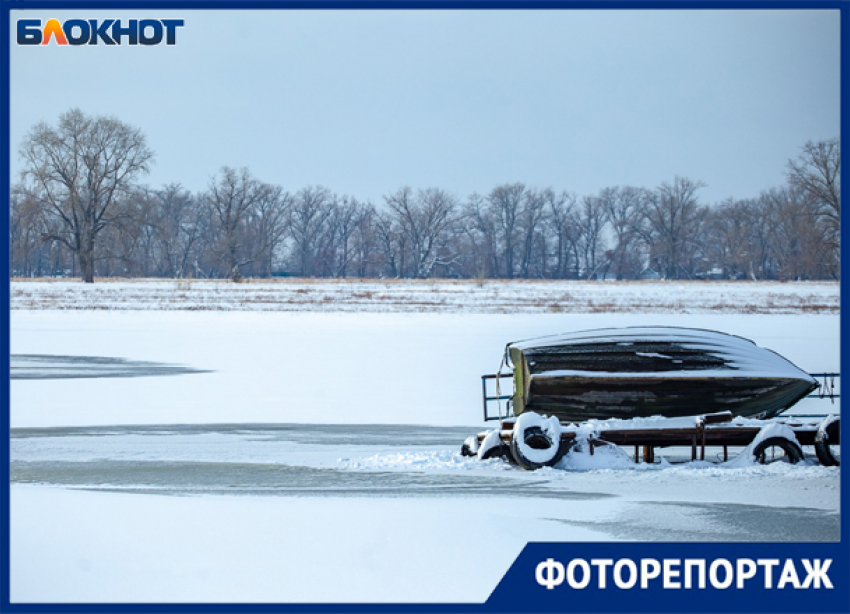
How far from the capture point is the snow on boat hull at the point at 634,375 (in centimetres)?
780

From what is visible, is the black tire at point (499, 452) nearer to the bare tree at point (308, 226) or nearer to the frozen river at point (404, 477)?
the frozen river at point (404, 477)

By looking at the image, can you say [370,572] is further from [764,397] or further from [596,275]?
[596,275]

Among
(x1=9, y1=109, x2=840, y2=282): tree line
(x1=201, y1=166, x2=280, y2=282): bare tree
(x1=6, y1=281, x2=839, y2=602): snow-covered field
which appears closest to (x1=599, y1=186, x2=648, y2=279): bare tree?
(x1=9, y1=109, x2=840, y2=282): tree line

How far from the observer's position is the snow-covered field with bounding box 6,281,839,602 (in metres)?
4.56

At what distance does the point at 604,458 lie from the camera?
7.43 meters

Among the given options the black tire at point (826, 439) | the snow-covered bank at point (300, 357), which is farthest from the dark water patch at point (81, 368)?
the black tire at point (826, 439)

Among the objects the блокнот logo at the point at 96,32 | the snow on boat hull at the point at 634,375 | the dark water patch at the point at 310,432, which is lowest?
the dark water patch at the point at 310,432

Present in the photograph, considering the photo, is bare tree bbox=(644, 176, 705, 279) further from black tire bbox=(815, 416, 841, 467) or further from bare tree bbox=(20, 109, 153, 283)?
black tire bbox=(815, 416, 841, 467)

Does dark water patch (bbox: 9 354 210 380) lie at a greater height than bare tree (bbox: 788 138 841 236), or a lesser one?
lesser

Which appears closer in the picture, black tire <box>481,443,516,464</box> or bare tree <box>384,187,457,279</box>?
black tire <box>481,443,516,464</box>

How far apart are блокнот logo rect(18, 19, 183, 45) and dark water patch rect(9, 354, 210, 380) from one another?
10.8 metres

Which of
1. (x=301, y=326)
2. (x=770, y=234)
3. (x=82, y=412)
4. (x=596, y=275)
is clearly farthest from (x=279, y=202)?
(x=82, y=412)

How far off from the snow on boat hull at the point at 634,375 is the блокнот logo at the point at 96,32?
15.8 feet

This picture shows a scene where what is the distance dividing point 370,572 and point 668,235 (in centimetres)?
7563
